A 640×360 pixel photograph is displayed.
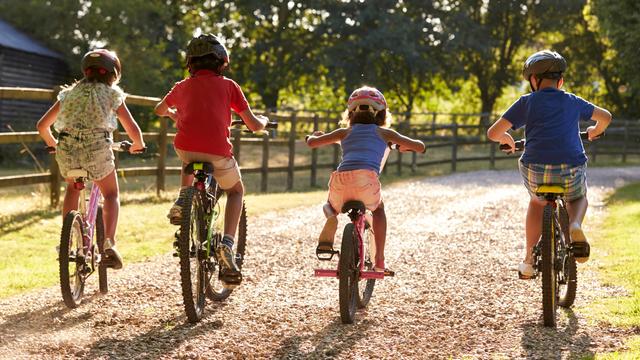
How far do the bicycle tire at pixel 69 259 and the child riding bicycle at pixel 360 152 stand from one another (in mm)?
1522

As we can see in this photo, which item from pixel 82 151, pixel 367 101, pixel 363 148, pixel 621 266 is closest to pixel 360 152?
pixel 363 148

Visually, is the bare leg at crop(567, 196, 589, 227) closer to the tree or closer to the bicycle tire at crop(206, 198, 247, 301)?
the bicycle tire at crop(206, 198, 247, 301)

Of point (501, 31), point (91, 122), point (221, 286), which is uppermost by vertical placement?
point (501, 31)

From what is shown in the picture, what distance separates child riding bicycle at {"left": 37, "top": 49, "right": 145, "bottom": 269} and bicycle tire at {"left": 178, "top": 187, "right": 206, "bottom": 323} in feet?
2.44

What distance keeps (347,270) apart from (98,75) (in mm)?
2039

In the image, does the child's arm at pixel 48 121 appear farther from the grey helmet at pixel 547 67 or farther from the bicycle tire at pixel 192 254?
the grey helmet at pixel 547 67

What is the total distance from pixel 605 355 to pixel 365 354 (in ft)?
4.10

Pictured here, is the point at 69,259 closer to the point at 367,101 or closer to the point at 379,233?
the point at 379,233

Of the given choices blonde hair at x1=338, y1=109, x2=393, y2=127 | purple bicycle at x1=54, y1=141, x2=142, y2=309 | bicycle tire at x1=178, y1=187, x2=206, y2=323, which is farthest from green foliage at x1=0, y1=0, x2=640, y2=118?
bicycle tire at x1=178, y1=187, x2=206, y2=323

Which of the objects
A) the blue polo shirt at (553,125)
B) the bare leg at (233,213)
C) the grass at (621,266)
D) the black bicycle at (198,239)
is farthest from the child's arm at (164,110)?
the grass at (621,266)

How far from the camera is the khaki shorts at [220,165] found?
5973mm

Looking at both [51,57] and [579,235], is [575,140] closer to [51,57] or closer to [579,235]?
[579,235]

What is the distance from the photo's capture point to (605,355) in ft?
16.7

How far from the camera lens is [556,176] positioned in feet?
19.4
